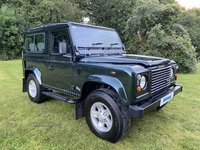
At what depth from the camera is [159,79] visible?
2850 mm

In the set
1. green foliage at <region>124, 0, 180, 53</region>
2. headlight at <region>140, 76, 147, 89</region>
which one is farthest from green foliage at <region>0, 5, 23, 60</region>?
headlight at <region>140, 76, 147, 89</region>

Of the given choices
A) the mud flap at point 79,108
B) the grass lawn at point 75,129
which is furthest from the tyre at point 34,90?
the mud flap at point 79,108

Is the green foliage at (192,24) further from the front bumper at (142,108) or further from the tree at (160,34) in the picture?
the front bumper at (142,108)

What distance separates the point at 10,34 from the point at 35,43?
746 inches

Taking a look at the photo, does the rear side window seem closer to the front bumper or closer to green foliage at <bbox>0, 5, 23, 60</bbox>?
the front bumper

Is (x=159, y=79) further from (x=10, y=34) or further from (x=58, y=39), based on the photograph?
(x=10, y=34)

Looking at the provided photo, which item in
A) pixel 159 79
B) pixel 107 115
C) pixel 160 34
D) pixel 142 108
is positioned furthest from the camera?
pixel 160 34

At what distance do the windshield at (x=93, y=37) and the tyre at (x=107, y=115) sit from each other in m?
1.25

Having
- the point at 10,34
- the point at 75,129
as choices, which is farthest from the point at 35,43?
the point at 10,34

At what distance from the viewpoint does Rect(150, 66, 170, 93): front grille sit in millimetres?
2664

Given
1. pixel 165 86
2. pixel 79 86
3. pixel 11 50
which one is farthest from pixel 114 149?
pixel 11 50

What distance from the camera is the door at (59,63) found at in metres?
3.30

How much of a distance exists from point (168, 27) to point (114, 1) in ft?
50.1

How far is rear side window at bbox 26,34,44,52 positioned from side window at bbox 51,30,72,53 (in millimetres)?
509
